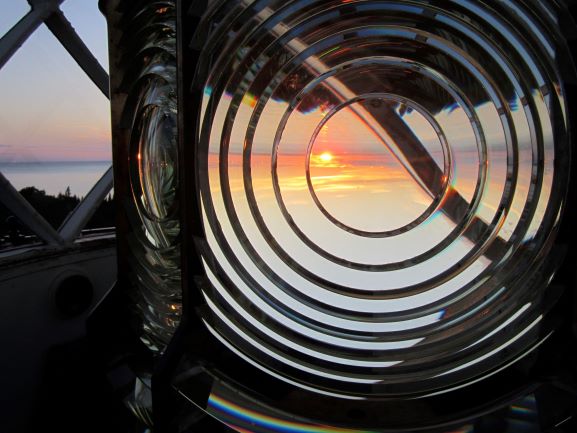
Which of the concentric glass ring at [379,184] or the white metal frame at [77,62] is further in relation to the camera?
the white metal frame at [77,62]

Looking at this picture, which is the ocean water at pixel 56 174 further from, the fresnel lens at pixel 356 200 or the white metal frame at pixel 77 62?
the fresnel lens at pixel 356 200

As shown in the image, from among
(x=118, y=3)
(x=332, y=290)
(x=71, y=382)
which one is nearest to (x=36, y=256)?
(x=71, y=382)

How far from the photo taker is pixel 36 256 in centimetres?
153

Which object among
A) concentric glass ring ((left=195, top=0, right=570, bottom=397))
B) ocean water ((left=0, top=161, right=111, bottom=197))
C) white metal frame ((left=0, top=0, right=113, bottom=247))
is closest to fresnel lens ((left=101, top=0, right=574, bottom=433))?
concentric glass ring ((left=195, top=0, right=570, bottom=397))

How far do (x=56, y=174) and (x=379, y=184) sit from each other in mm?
2180

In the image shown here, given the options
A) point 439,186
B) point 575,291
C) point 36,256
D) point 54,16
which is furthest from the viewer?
point 54,16

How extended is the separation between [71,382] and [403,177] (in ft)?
3.86

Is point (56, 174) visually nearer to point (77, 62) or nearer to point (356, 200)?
point (77, 62)

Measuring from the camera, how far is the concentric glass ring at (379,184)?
1.41 ft

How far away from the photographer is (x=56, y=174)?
228 cm

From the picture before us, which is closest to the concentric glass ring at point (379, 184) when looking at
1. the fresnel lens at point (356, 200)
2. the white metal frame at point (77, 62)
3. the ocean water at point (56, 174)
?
the fresnel lens at point (356, 200)

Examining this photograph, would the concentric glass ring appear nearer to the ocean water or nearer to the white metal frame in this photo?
the white metal frame

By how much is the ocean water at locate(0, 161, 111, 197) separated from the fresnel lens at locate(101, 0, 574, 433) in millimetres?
1743

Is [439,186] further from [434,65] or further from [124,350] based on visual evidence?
[124,350]
